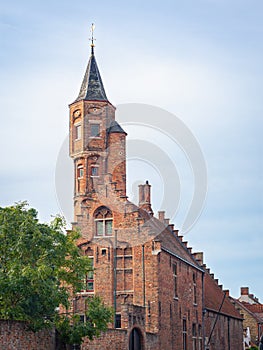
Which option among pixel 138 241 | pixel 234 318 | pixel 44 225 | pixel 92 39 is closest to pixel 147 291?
pixel 138 241

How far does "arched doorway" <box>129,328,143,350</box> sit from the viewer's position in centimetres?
3853

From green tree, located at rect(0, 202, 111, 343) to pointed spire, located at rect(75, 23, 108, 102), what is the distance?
18.6 m

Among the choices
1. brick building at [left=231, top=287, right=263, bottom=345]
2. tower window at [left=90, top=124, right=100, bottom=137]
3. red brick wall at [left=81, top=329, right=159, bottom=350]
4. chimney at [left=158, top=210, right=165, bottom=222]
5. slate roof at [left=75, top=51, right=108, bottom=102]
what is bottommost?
red brick wall at [left=81, top=329, right=159, bottom=350]

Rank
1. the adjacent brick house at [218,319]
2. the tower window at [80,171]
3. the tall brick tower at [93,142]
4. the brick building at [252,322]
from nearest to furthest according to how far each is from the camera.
→ the tall brick tower at [93,142], the tower window at [80,171], the adjacent brick house at [218,319], the brick building at [252,322]

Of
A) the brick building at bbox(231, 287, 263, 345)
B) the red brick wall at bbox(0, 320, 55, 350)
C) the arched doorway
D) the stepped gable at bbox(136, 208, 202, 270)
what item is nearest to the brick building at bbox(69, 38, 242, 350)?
the arched doorway

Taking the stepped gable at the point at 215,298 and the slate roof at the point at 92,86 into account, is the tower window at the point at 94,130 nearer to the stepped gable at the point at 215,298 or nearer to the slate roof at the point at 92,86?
the slate roof at the point at 92,86

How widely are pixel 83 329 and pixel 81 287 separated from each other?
7.15ft

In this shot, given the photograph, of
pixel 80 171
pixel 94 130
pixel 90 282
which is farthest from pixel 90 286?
pixel 94 130

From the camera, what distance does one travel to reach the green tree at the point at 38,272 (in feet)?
91.1

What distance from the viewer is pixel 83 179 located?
48.1m

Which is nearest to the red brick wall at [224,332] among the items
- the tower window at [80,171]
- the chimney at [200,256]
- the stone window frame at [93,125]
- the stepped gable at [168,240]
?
the chimney at [200,256]

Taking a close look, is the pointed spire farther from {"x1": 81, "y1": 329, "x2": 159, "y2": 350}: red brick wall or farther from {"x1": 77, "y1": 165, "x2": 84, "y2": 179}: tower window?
{"x1": 81, "y1": 329, "x2": 159, "y2": 350}: red brick wall

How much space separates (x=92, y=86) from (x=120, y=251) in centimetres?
1324

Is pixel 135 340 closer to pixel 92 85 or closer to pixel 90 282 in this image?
pixel 90 282
